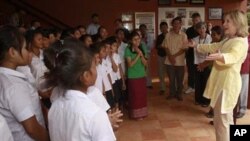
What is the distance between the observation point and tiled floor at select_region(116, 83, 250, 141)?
11.2ft

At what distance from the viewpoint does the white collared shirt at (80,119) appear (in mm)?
1048

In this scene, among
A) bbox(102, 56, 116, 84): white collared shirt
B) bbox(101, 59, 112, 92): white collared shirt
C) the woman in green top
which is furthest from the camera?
the woman in green top

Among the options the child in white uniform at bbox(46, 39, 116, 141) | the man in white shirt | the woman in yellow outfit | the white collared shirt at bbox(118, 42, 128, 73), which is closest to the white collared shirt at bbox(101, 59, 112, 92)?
the white collared shirt at bbox(118, 42, 128, 73)

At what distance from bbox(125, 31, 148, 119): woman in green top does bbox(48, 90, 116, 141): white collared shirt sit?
2743 millimetres

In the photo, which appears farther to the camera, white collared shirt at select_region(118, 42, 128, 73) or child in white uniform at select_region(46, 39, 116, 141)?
white collared shirt at select_region(118, 42, 128, 73)

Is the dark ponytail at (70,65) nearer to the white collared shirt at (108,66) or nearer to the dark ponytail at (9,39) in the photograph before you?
the dark ponytail at (9,39)

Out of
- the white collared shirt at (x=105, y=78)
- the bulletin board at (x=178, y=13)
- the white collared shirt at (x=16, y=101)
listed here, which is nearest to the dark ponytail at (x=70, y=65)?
the white collared shirt at (x=16, y=101)

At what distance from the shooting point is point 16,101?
4.19 ft

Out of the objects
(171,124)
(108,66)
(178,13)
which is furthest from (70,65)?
(178,13)

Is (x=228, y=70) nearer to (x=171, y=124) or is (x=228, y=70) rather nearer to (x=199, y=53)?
(x=171, y=124)

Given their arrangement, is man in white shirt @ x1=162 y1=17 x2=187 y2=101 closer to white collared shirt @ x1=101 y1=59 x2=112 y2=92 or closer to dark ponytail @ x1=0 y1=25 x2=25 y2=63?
white collared shirt @ x1=101 y1=59 x2=112 y2=92

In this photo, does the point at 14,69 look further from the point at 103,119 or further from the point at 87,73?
the point at 103,119

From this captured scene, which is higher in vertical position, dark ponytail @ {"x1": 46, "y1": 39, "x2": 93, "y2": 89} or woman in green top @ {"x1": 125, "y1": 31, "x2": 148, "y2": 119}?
dark ponytail @ {"x1": 46, "y1": 39, "x2": 93, "y2": 89}

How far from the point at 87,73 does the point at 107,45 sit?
2.33m
